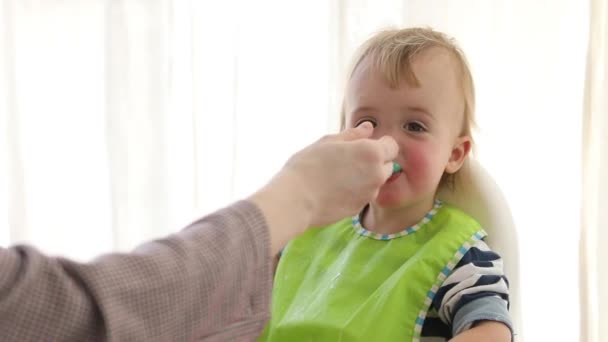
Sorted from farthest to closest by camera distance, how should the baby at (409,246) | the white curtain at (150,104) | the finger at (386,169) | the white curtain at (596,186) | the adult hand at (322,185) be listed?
the white curtain at (150,104)
the white curtain at (596,186)
the baby at (409,246)
the finger at (386,169)
the adult hand at (322,185)

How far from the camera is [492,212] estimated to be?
0.99 metres

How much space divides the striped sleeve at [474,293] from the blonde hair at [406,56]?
0.18m

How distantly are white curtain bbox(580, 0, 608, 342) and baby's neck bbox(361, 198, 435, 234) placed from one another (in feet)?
1.01

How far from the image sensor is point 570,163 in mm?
1243

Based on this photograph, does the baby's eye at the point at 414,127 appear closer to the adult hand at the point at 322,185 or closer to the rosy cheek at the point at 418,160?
the rosy cheek at the point at 418,160

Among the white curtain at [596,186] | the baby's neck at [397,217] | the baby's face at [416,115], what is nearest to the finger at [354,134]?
the baby's face at [416,115]

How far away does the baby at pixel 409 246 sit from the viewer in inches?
35.0

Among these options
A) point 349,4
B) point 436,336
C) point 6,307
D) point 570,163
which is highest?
point 349,4

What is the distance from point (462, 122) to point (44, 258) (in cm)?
67

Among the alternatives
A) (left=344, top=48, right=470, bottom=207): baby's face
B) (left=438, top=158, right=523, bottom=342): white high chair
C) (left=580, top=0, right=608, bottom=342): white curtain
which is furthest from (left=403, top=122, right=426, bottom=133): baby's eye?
(left=580, top=0, right=608, bottom=342): white curtain

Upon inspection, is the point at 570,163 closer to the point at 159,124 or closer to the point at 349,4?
the point at 349,4

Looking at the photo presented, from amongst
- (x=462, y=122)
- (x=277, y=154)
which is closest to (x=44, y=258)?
(x=462, y=122)

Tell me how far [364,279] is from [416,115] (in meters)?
0.24

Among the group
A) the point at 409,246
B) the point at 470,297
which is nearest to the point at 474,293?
the point at 470,297
